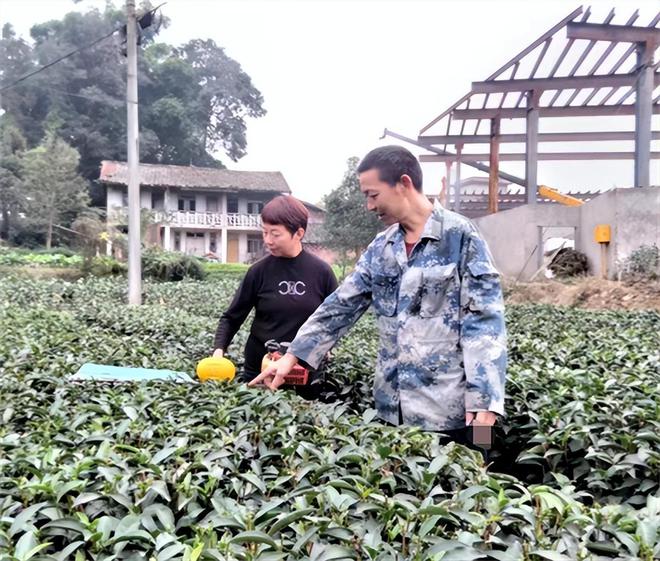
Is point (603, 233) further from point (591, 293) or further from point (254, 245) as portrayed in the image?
point (254, 245)

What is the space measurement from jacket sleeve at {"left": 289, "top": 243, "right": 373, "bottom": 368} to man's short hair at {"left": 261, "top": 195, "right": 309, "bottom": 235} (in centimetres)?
45

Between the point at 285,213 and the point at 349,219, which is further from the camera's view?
the point at 349,219

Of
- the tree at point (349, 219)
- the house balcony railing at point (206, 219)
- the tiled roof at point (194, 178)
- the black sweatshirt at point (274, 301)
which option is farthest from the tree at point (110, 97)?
the black sweatshirt at point (274, 301)

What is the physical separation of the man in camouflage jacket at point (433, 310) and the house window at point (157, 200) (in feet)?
102

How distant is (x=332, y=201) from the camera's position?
20984mm

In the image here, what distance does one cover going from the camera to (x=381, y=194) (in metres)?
1.99

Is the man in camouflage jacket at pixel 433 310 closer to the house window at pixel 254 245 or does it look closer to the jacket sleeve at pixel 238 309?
the jacket sleeve at pixel 238 309

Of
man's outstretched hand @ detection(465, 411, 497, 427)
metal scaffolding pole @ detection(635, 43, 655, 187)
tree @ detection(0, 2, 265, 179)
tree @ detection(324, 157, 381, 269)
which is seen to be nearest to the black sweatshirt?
A: man's outstretched hand @ detection(465, 411, 497, 427)

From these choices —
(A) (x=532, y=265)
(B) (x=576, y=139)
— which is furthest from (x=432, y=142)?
(A) (x=532, y=265)

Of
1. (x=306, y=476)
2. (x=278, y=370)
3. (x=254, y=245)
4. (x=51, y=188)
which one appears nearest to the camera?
(x=306, y=476)

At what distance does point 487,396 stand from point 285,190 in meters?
32.5

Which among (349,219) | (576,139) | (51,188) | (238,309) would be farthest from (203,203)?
(238,309)

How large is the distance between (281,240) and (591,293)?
8.19 m

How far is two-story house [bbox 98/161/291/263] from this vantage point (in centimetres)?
3120
